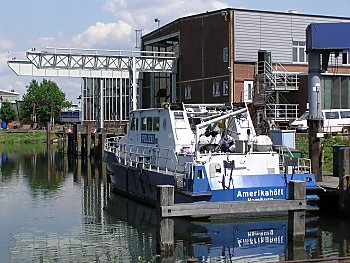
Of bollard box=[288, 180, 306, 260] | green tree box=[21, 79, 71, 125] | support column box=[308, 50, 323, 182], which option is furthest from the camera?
green tree box=[21, 79, 71, 125]

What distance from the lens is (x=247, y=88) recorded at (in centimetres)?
4625

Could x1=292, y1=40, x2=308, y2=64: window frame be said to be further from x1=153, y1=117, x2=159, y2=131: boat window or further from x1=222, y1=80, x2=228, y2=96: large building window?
x1=153, y1=117, x2=159, y2=131: boat window

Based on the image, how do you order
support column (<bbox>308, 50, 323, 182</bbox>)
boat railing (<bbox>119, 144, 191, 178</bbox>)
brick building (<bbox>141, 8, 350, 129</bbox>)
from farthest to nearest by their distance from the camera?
brick building (<bbox>141, 8, 350, 129</bbox>)
support column (<bbox>308, 50, 323, 182</bbox>)
boat railing (<bbox>119, 144, 191, 178</bbox>)

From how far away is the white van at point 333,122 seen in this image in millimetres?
38888

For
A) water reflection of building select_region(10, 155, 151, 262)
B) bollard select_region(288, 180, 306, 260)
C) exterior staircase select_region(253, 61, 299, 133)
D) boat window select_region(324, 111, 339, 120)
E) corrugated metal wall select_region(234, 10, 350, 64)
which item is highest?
corrugated metal wall select_region(234, 10, 350, 64)

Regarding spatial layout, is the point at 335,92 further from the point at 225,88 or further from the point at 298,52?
the point at 225,88

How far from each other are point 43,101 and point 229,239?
104 m

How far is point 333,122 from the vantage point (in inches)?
1551

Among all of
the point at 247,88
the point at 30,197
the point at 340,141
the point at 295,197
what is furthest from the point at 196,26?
the point at 295,197

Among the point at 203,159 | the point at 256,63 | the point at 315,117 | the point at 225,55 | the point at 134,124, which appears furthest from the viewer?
the point at 225,55

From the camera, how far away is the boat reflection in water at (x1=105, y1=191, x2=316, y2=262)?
17438 millimetres

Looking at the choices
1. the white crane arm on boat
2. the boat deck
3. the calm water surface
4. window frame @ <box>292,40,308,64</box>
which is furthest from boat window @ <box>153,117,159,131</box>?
window frame @ <box>292,40,308,64</box>

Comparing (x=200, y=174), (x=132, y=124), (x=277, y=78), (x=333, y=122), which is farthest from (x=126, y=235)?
(x=277, y=78)

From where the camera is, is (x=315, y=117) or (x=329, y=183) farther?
(x=315, y=117)
